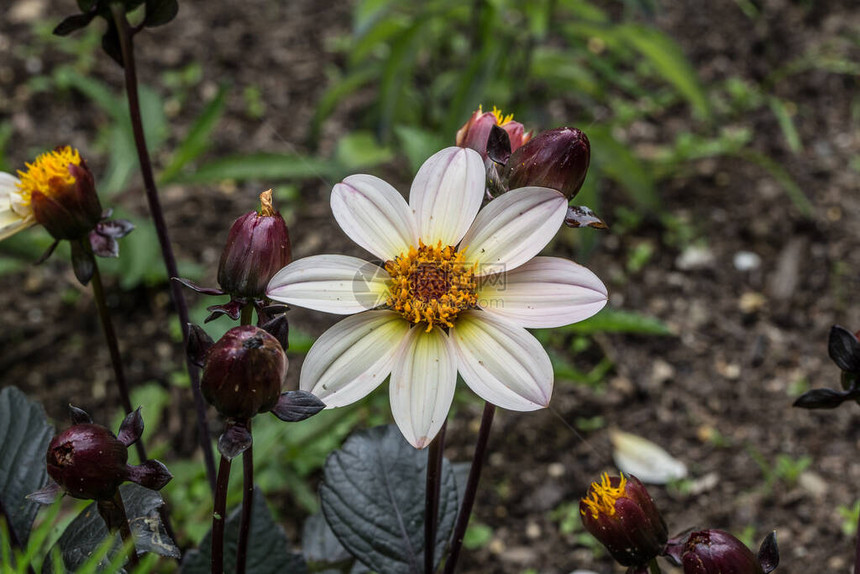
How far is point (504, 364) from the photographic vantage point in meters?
0.84

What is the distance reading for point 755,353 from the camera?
200 cm

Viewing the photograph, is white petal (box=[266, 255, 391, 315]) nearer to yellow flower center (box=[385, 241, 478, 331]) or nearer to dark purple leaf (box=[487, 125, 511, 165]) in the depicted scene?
yellow flower center (box=[385, 241, 478, 331])

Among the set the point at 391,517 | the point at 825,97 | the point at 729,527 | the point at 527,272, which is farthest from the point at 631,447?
the point at 825,97

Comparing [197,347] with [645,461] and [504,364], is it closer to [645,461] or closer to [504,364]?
[504,364]

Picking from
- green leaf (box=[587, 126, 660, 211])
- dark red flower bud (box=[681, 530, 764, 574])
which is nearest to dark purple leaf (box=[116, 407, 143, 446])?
dark red flower bud (box=[681, 530, 764, 574])

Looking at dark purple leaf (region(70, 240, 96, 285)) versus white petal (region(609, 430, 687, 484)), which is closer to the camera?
dark purple leaf (region(70, 240, 96, 285))

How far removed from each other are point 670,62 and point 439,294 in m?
1.45

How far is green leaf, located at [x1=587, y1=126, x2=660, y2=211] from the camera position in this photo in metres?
2.07

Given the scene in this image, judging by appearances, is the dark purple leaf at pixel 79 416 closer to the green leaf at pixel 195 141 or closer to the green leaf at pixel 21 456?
the green leaf at pixel 21 456

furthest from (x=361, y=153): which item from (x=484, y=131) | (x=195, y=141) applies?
(x=484, y=131)

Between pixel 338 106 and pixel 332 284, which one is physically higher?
pixel 338 106

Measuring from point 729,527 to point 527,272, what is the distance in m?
1.03

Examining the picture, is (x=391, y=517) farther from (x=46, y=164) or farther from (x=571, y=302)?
(x=46, y=164)

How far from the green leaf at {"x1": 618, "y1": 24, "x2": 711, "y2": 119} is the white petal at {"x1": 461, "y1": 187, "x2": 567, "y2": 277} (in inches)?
53.0
